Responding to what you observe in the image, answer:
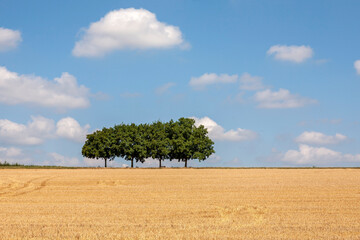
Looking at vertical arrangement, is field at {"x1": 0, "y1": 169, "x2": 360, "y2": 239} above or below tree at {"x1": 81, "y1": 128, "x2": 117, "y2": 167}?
below

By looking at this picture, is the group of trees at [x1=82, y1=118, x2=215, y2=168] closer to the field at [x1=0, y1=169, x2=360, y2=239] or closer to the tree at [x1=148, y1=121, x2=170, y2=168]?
the tree at [x1=148, y1=121, x2=170, y2=168]

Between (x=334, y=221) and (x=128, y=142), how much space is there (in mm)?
76040

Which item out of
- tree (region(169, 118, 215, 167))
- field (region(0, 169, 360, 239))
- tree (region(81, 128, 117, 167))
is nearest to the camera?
field (region(0, 169, 360, 239))

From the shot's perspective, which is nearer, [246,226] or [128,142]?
[246,226]

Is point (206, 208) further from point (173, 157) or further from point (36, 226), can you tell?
point (173, 157)

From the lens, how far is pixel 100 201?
931 inches

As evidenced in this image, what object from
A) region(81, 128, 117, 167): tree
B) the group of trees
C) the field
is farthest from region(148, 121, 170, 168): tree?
the field

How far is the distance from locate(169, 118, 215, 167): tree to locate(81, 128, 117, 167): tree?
Answer: 13.1m

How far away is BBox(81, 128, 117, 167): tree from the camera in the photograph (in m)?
90.9

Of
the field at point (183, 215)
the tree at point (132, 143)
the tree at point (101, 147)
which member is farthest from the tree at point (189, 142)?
the field at point (183, 215)

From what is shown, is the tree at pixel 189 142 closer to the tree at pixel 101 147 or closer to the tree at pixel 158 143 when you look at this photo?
the tree at pixel 158 143

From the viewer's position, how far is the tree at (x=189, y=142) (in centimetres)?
8712

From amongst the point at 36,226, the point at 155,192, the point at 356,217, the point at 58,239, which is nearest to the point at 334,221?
the point at 356,217

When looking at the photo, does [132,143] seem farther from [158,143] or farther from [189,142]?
[189,142]
